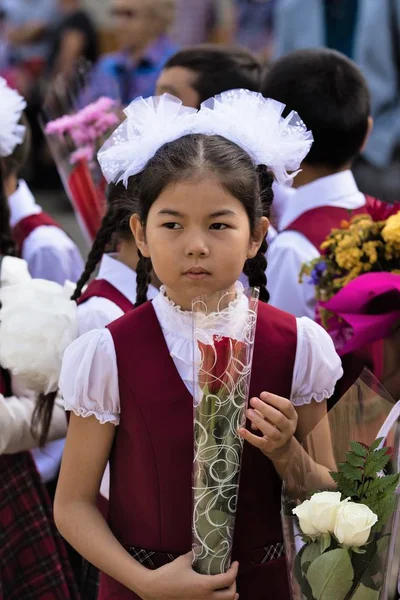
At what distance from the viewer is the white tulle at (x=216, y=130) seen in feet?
7.88

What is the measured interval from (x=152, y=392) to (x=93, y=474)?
210mm

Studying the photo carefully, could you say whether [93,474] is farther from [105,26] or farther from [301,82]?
[105,26]

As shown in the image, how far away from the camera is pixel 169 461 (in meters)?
2.35

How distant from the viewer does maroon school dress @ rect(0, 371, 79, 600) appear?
3.11 m

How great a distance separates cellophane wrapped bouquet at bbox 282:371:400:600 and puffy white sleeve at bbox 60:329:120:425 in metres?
0.41

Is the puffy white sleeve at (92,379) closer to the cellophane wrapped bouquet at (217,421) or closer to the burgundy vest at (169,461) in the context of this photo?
the burgundy vest at (169,461)

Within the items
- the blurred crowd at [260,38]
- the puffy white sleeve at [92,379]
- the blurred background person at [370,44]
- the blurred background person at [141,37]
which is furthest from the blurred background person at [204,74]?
the blurred background person at [141,37]

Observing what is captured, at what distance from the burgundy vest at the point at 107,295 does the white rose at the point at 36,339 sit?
10 centimetres

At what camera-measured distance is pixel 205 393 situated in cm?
216

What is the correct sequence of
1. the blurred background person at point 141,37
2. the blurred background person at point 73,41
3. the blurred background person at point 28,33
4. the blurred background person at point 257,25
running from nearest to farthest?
the blurred background person at point 141,37 → the blurred background person at point 257,25 → the blurred background person at point 73,41 → the blurred background person at point 28,33

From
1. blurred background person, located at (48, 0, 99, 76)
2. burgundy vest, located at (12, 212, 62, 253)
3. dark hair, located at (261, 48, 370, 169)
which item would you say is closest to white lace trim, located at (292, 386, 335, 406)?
dark hair, located at (261, 48, 370, 169)

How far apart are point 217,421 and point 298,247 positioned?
1.46 m

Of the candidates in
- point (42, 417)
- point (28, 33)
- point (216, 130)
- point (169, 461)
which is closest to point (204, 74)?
point (42, 417)

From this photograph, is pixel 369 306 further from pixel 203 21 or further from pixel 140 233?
pixel 203 21
